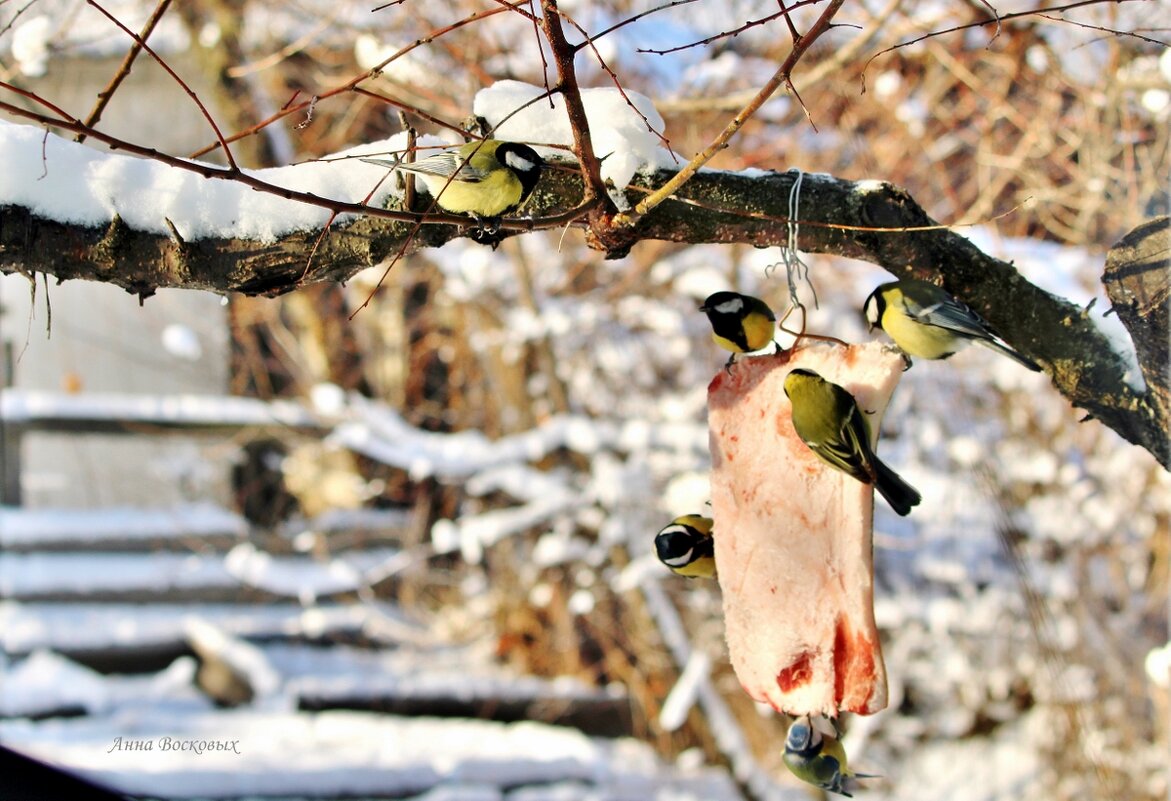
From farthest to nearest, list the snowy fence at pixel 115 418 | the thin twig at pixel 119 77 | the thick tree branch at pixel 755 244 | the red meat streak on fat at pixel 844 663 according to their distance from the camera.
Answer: the snowy fence at pixel 115 418, the red meat streak on fat at pixel 844 663, the thick tree branch at pixel 755 244, the thin twig at pixel 119 77

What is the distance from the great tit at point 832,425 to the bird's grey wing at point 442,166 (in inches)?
20.5

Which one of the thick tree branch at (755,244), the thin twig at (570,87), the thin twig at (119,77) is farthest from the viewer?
the thick tree branch at (755,244)

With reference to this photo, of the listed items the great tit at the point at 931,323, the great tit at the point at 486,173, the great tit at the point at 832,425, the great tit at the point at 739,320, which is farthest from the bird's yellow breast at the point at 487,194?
the great tit at the point at 931,323

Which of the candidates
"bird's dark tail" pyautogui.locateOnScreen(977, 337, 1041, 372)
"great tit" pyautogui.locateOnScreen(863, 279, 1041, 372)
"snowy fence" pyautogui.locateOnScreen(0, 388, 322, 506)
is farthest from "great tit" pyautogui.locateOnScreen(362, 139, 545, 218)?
"snowy fence" pyautogui.locateOnScreen(0, 388, 322, 506)

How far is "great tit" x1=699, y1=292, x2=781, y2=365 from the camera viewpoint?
4.81 ft

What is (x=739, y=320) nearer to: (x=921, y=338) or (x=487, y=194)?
(x=921, y=338)

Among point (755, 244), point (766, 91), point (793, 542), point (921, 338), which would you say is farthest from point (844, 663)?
point (766, 91)

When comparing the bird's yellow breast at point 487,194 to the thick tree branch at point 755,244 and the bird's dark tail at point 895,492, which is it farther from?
the bird's dark tail at point 895,492

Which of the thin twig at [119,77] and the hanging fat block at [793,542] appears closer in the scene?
the thin twig at [119,77]

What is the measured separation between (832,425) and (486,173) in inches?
22.6

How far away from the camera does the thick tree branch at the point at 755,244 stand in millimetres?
1226

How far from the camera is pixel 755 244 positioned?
1.44 metres

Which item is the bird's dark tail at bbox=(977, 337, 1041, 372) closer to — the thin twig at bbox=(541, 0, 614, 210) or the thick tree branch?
the thick tree branch

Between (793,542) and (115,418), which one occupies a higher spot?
(115,418)
